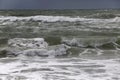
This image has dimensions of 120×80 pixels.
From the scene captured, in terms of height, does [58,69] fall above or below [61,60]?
below

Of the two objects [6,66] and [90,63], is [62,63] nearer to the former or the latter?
[90,63]

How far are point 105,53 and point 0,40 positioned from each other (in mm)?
5707

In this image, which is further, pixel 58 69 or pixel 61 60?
pixel 61 60

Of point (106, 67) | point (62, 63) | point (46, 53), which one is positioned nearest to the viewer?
point (106, 67)

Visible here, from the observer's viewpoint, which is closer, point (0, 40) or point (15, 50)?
point (15, 50)

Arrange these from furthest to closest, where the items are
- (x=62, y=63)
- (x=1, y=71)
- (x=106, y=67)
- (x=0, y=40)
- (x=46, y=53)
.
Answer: (x=0, y=40) < (x=46, y=53) < (x=62, y=63) < (x=106, y=67) < (x=1, y=71)

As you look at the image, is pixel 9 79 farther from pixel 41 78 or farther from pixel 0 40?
pixel 0 40

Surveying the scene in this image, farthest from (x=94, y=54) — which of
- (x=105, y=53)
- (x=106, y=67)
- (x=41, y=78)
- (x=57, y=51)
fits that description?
(x=41, y=78)

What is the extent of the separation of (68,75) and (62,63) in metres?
1.59

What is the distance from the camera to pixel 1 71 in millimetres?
8445

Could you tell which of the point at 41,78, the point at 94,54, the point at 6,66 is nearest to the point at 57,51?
the point at 94,54

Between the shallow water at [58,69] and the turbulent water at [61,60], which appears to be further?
the turbulent water at [61,60]

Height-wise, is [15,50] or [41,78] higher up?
[15,50]

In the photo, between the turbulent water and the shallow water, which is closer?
the shallow water
